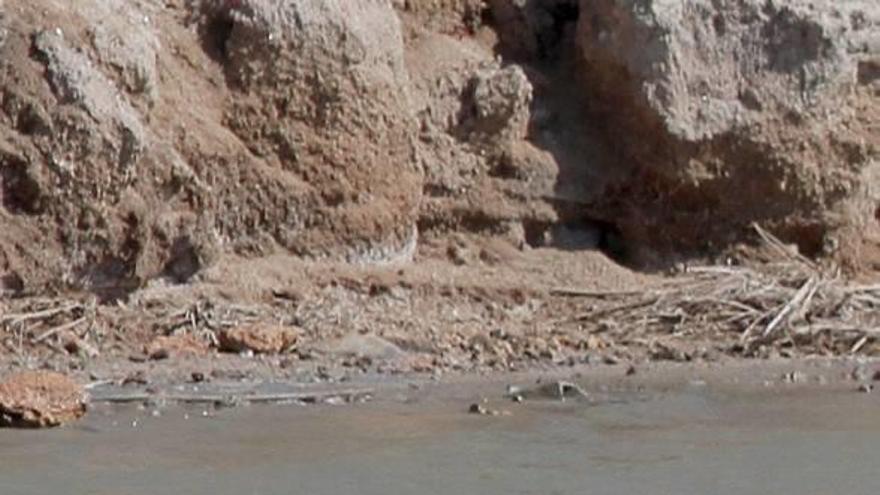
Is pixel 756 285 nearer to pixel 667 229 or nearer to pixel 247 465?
pixel 667 229

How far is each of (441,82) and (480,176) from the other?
427mm

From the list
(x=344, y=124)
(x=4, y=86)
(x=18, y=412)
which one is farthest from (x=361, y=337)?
(x=18, y=412)

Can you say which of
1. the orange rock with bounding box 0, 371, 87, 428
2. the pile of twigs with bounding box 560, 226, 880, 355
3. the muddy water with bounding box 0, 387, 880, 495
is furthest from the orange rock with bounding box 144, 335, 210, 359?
the pile of twigs with bounding box 560, 226, 880, 355

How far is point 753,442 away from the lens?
6.66m

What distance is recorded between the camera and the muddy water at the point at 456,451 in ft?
18.9

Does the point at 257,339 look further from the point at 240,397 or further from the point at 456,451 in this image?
the point at 456,451

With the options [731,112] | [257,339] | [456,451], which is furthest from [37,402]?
[731,112]

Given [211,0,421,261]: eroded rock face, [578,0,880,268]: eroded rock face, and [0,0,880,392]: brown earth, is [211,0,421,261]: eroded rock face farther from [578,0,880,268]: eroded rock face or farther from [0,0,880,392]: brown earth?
[578,0,880,268]: eroded rock face

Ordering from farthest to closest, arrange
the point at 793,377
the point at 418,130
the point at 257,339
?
the point at 418,130 → the point at 793,377 → the point at 257,339

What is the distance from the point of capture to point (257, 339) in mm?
8016

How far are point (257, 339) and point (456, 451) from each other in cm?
186

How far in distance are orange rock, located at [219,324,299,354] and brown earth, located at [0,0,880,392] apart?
4cm

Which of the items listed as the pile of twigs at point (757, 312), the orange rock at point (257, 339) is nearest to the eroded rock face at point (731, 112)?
the pile of twigs at point (757, 312)

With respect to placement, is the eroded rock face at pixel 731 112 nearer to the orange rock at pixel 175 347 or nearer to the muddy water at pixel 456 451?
the muddy water at pixel 456 451
